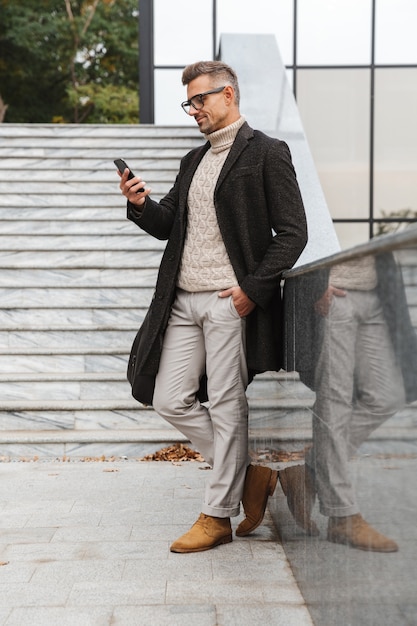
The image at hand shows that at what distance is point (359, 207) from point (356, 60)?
2.14 metres

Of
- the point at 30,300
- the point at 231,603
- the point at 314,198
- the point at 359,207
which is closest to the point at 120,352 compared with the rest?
the point at 30,300

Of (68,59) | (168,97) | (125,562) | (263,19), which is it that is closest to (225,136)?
(125,562)

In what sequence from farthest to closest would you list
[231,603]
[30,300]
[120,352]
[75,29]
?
[75,29]
[30,300]
[120,352]
[231,603]

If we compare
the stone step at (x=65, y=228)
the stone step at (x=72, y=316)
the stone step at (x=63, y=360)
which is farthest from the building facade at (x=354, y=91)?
the stone step at (x=63, y=360)

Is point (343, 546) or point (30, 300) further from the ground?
point (30, 300)

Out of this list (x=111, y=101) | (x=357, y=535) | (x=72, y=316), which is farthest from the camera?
(x=111, y=101)

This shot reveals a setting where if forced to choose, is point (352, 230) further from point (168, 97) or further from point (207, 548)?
point (207, 548)

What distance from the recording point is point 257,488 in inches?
175

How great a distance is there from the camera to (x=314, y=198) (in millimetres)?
6875

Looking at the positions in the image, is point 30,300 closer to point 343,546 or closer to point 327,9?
point 343,546

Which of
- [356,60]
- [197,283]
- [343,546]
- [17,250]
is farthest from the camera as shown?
[356,60]

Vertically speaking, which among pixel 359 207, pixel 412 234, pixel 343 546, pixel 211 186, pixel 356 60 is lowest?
pixel 343 546

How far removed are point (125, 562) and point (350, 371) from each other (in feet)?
6.35

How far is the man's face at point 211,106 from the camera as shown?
14.0 feet
